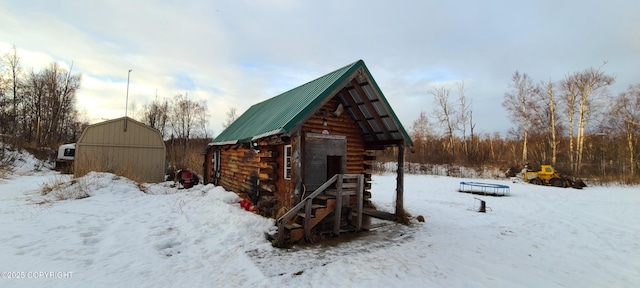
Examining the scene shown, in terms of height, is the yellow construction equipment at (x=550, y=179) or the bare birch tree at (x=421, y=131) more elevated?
the bare birch tree at (x=421, y=131)

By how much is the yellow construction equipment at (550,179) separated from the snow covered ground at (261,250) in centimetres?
1300

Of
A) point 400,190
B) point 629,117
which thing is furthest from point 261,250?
point 629,117

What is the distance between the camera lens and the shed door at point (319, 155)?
9.59m

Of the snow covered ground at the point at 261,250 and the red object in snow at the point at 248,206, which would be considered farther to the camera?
the red object in snow at the point at 248,206

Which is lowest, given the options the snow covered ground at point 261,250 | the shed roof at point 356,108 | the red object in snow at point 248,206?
the snow covered ground at point 261,250

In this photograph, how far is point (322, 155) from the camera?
9891 millimetres

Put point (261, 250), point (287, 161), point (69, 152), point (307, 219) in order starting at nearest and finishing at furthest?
1. point (261, 250)
2. point (307, 219)
3. point (287, 161)
4. point (69, 152)

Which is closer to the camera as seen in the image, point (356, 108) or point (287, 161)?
point (287, 161)

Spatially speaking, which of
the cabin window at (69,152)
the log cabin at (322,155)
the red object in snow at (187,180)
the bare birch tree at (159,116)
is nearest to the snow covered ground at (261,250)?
the log cabin at (322,155)

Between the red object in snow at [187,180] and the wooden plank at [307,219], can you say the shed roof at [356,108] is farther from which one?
the red object in snow at [187,180]

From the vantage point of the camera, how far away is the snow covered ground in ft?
17.5

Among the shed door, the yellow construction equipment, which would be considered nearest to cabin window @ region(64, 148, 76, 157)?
the shed door

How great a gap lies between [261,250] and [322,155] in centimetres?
396

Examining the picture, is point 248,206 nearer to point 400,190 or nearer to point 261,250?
point 261,250
